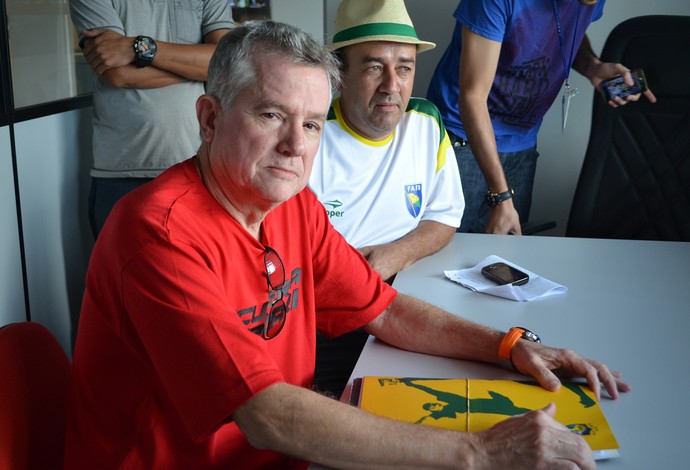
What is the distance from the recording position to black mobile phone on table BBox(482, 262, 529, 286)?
5.93 ft

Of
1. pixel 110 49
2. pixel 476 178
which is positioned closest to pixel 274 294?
pixel 110 49

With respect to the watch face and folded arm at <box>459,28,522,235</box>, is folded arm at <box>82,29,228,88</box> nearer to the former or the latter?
the watch face

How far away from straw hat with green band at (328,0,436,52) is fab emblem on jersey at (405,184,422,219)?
0.40 meters

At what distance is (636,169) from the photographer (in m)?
2.69

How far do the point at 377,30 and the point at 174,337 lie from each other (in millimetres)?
1232

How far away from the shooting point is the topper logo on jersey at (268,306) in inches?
51.3

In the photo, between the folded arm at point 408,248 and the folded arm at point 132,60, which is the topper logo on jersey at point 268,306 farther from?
the folded arm at point 132,60

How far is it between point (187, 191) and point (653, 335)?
1.00m

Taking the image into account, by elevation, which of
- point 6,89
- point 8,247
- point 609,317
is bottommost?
point 8,247

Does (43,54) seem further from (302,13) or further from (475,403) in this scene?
(475,403)

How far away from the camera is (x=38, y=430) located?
46.0 inches

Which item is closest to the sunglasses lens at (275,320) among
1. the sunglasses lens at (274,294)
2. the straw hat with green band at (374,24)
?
the sunglasses lens at (274,294)

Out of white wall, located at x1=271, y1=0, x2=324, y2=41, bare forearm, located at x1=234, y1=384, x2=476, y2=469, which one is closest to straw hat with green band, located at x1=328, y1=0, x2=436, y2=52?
bare forearm, located at x1=234, y1=384, x2=476, y2=469

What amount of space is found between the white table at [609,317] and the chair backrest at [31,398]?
0.52 m
